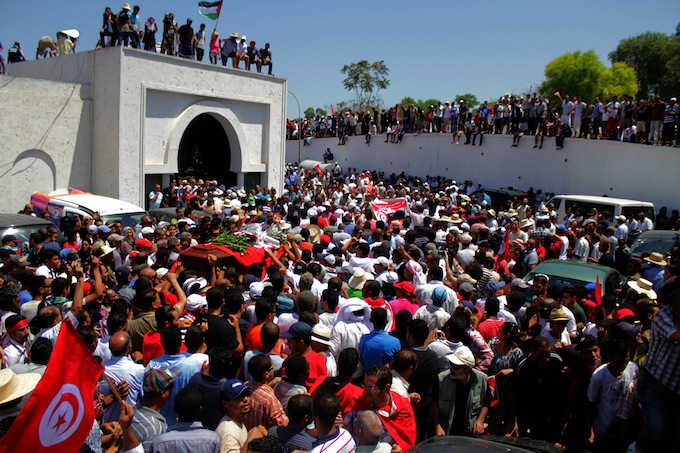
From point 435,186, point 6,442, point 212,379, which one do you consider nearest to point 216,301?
point 212,379

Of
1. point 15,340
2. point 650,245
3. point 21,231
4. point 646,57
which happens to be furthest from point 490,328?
point 646,57

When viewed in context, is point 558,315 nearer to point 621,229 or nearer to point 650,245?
point 650,245

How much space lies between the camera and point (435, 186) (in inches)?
→ 958

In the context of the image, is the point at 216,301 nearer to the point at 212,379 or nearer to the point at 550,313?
the point at 212,379

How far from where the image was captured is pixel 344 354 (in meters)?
4.59

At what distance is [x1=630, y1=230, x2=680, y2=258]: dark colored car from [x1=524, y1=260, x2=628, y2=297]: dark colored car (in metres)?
2.42

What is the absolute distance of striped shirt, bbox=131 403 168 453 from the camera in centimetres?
394

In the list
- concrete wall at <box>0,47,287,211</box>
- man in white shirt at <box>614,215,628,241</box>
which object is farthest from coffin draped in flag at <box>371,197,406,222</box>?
concrete wall at <box>0,47,287,211</box>

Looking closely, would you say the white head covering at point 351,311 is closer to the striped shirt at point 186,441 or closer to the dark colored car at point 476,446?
the dark colored car at point 476,446

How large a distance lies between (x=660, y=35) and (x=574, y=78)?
8.82 m

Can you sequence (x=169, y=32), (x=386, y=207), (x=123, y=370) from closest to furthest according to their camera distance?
(x=123, y=370), (x=386, y=207), (x=169, y=32)

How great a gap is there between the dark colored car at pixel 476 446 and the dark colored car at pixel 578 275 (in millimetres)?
4979

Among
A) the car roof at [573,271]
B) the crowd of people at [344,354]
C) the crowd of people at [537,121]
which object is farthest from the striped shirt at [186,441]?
the crowd of people at [537,121]

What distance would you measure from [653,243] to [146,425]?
11.0 meters
